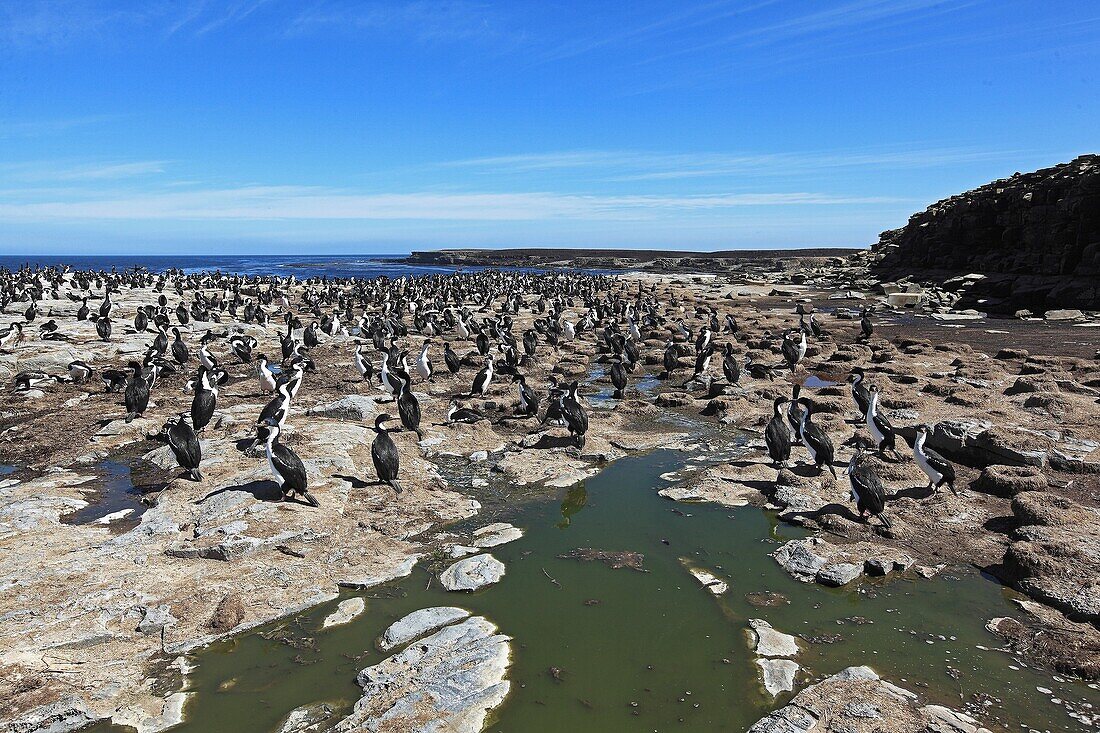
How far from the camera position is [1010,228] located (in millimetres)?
50188

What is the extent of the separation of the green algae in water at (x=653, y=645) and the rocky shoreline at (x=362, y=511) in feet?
1.05

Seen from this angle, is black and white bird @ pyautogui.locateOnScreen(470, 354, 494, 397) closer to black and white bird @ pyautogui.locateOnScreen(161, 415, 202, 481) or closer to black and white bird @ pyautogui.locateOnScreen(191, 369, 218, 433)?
black and white bird @ pyautogui.locateOnScreen(191, 369, 218, 433)

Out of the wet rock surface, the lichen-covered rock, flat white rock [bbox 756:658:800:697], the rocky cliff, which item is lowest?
flat white rock [bbox 756:658:800:697]

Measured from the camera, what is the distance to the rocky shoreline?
20.9 feet

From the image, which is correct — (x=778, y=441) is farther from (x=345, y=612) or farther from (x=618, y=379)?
(x=345, y=612)

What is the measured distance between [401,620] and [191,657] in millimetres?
2091

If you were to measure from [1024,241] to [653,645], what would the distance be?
5502 cm

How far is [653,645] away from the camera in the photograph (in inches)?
271


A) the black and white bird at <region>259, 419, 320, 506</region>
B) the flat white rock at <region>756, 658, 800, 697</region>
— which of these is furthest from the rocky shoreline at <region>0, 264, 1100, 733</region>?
the flat white rock at <region>756, 658, 800, 697</region>

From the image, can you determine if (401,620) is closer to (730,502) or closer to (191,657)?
(191,657)

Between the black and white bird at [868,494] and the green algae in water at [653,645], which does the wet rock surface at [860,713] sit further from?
the black and white bird at [868,494]

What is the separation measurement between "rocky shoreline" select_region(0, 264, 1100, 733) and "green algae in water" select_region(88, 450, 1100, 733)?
Result: 0.32 metres

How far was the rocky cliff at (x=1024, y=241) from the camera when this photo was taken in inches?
1549

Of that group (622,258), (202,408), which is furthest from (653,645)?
(622,258)
